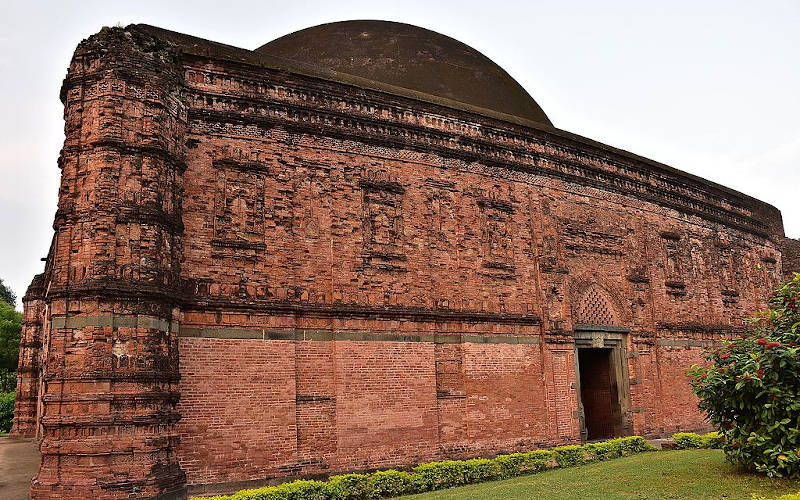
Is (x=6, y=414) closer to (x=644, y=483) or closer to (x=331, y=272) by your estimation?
(x=331, y=272)

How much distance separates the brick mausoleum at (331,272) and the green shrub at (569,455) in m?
0.74

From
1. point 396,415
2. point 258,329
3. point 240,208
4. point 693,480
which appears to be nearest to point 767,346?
point 693,480

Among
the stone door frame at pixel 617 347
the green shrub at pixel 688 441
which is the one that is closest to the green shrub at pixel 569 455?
the stone door frame at pixel 617 347

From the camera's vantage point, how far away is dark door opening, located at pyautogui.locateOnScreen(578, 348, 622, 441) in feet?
49.0

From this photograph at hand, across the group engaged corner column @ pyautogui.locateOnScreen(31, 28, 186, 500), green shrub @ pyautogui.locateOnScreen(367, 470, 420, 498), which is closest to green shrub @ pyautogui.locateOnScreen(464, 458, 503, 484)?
green shrub @ pyautogui.locateOnScreen(367, 470, 420, 498)

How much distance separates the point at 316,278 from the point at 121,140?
3676 mm

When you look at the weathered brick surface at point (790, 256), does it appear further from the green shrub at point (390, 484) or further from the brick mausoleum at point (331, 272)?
the green shrub at point (390, 484)

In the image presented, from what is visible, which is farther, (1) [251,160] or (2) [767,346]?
(1) [251,160]

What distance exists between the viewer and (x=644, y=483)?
8758 millimetres

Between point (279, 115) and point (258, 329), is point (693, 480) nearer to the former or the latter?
point (258, 329)

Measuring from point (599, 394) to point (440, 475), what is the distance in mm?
6146

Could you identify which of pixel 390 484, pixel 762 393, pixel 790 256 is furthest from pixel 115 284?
pixel 790 256

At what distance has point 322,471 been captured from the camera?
33.9 ft

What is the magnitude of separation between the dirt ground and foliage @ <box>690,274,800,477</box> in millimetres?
9538
